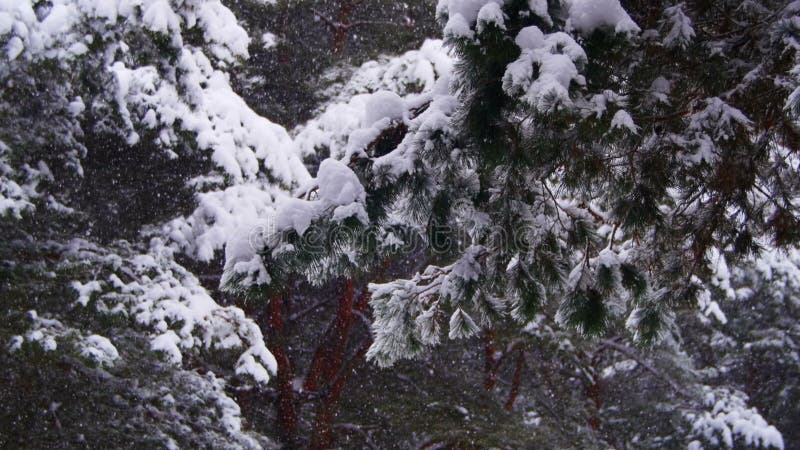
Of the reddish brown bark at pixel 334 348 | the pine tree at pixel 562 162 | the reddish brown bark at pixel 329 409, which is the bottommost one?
the pine tree at pixel 562 162

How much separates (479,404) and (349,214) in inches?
223

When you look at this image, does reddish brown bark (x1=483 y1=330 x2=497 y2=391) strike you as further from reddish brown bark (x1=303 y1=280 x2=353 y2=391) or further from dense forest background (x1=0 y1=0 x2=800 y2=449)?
reddish brown bark (x1=303 y1=280 x2=353 y2=391)

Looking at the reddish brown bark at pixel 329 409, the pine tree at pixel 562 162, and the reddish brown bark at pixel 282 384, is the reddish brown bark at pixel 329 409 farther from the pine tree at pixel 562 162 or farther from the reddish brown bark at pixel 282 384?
the pine tree at pixel 562 162

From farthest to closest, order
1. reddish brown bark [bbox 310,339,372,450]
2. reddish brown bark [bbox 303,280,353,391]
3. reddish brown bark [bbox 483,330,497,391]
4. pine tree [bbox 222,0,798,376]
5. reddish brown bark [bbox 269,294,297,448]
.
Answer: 1. reddish brown bark [bbox 483,330,497,391]
2. reddish brown bark [bbox 303,280,353,391]
3. reddish brown bark [bbox 269,294,297,448]
4. reddish brown bark [bbox 310,339,372,450]
5. pine tree [bbox 222,0,798,376]

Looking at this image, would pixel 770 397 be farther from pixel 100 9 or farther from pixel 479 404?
pixel 100 9

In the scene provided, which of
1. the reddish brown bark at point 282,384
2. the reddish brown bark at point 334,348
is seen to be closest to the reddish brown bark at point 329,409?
the reddish brown bark at point 334,348

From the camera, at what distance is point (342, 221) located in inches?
84.7

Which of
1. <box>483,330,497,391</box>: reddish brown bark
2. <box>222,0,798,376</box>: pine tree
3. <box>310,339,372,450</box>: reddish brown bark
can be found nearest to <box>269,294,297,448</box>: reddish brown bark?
<box>310,339,372,450</box>: reddish brown bark

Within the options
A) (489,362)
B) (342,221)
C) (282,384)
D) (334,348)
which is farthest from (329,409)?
(342,221)

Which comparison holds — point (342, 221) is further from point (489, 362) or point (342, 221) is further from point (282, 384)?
point (489, 362)

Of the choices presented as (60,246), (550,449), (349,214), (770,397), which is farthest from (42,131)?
(770,397)

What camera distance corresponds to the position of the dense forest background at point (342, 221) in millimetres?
2205

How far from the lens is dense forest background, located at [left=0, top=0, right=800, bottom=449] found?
7.23 feet

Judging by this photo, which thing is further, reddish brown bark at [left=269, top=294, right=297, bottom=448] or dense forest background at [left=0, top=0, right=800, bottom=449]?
reddish brown bark at [left=269, top=294, right=297, bottom=448]
